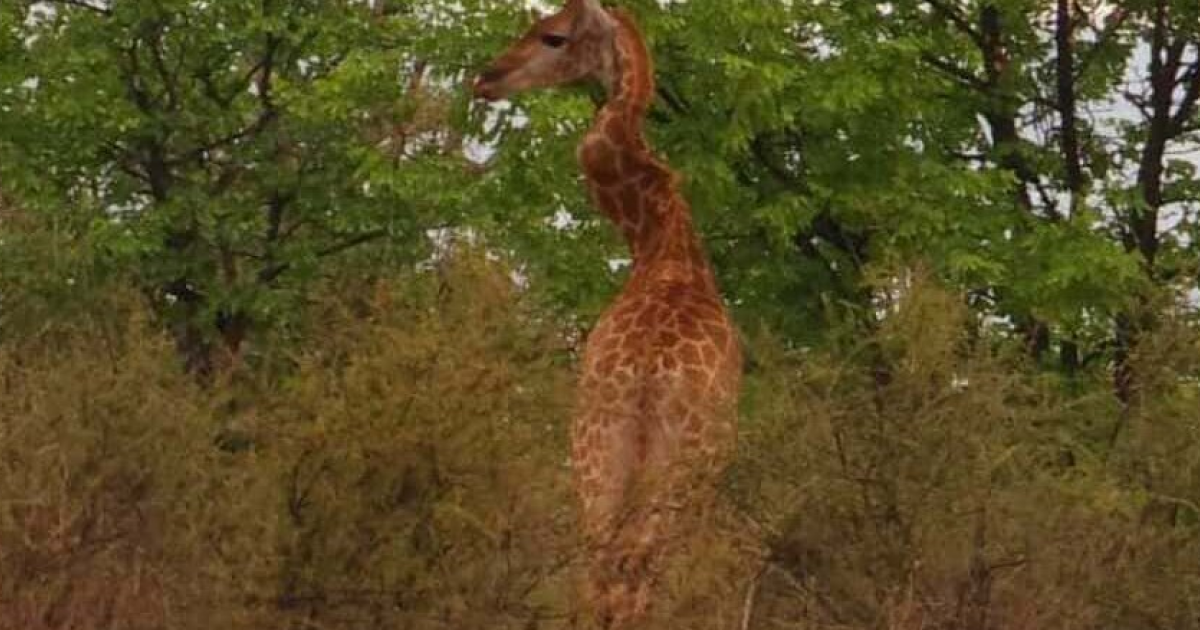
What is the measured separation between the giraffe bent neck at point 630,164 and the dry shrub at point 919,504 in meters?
2.06

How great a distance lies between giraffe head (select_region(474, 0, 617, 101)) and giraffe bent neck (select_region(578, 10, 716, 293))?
84mm

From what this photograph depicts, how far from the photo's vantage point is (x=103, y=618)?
26.9ft

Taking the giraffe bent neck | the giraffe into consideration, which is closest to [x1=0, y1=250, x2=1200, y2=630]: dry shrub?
the giraffe

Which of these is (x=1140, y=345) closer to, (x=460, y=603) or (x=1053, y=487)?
(x=1053, y=487)

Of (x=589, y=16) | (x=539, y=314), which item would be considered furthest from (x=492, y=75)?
(x=539, y=314)

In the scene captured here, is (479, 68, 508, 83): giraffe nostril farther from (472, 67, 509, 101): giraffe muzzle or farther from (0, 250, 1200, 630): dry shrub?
(0, 250, 1200, 630): dry shrub

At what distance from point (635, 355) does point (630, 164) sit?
1.50 m

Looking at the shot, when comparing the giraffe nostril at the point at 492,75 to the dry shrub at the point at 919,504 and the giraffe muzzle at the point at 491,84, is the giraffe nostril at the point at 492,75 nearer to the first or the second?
the giraffe muzzle at the point at 491,84

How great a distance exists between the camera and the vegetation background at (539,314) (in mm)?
7836

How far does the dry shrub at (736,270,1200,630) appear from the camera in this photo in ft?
28.4

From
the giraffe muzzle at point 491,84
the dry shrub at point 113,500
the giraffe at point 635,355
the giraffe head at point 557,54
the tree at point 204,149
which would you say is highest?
the tree at point 204,149

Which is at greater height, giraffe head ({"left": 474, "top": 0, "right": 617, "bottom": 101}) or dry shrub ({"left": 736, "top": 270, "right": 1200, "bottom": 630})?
giraffe head ({"left": 474, "top": 0, "right": 617, "bottom": 101})

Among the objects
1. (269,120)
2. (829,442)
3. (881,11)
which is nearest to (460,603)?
(829,442)

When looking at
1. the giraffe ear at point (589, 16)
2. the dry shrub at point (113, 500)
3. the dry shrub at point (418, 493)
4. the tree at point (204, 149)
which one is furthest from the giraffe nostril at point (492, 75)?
the tree at point (204, 149)
